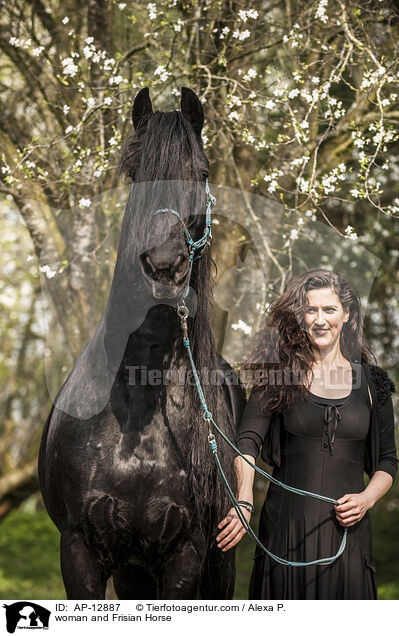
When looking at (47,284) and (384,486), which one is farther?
(47,284)

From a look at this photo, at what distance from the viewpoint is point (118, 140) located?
484 centimetres

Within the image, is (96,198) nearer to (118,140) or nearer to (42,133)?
(118,140)

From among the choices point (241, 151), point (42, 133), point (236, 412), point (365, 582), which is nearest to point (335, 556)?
point (365, 582)

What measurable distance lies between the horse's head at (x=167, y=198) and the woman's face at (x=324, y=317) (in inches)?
25.2

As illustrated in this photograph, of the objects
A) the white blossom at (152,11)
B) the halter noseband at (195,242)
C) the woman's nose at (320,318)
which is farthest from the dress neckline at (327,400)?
the white blossom at (152,11)

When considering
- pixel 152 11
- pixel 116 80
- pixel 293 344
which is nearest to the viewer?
pixel 293 344

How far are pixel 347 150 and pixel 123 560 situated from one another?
404cm

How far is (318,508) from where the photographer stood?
293 cm

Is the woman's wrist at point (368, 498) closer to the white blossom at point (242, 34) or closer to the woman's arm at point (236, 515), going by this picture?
the woman's arm at point (236, 515)

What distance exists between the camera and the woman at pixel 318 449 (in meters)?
2.90

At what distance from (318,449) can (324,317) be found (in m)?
0.60

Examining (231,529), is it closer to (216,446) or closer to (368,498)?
(216,446)

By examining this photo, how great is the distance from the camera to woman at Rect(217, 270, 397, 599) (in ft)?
9.51

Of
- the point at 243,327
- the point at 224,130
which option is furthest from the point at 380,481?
the point at 224,130
